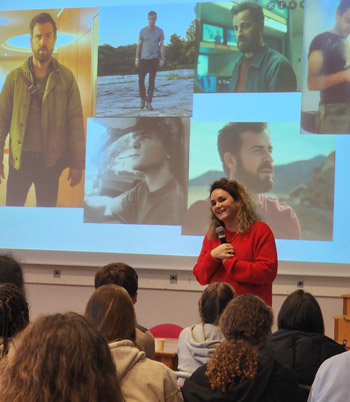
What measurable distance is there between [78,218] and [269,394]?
3.44 metres

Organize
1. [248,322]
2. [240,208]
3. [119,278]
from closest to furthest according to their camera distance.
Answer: [248,322] < [119,278] < [240,208]

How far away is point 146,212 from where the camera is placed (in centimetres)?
500

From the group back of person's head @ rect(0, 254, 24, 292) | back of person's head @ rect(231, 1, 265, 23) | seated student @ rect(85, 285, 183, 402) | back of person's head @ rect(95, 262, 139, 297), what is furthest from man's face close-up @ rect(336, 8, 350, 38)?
seated student @ rect(85, 285, 183, 402)

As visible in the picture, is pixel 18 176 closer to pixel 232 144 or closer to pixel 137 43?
pixel 137 43

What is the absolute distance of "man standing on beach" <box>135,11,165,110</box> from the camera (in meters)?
5.05

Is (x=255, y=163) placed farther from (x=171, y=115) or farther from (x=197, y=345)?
(x=197, y=345)

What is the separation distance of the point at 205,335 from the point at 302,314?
0.39 meters

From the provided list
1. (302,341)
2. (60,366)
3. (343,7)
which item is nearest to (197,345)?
(302,341)

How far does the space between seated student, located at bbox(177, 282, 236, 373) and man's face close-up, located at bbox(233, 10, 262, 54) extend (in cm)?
265

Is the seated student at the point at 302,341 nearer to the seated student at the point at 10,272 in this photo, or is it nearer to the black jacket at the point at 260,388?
the black jacket at the point at 260,388

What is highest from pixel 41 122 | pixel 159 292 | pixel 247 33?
pixel 247 33

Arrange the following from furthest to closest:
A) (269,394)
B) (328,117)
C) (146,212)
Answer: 1. (146,212)
2. (328,117)
3. (269,394)

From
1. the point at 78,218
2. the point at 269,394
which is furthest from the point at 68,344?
the point at 78,218

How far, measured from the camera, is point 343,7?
15.1 ft
